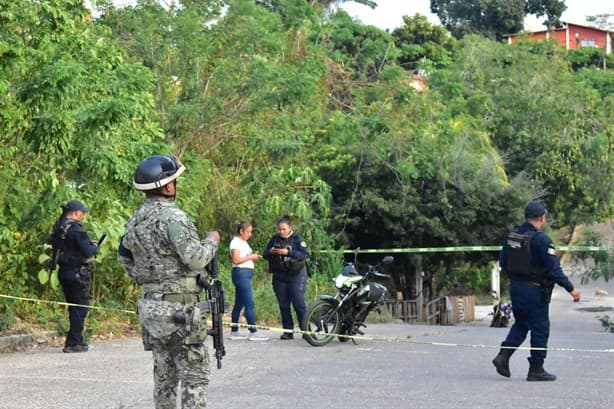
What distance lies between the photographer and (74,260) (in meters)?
11.6

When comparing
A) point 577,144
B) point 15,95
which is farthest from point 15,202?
point 577,144

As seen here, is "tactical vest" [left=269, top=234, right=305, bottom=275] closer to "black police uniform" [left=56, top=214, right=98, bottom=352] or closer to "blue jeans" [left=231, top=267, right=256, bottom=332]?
"blue jeans" [left=231, top=267, right=256, bottom=332]

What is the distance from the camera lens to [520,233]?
9578 millimetres

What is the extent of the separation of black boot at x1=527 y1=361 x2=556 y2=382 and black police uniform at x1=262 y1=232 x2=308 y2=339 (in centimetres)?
417

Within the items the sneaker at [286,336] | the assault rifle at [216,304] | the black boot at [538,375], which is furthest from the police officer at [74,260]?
the assault rifle at [216,304]

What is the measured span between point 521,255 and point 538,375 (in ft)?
3.74

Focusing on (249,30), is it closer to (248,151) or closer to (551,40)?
(248,151)

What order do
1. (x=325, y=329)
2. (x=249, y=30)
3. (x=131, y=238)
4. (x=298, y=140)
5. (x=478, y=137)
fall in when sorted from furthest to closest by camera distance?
(x=478, y=137), (x=298, y=140), (x=249, y=30), (x=325, y=329), (x=131, y=238)

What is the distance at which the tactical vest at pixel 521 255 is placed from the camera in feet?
31.1

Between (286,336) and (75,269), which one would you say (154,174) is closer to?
Answer: (75,269)

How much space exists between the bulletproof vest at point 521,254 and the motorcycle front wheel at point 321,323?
3.53 m

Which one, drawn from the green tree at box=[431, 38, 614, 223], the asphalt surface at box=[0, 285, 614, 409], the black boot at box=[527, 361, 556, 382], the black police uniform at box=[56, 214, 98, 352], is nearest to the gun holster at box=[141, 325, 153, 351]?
the asphalt surface at box=[0, 285, 614, 409]

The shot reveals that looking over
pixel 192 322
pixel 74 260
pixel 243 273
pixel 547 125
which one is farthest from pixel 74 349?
pixel 547 125

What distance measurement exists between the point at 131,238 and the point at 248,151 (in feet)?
41.2
